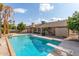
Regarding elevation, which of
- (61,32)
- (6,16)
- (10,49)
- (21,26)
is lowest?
(10,49)

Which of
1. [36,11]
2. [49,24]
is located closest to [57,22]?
[49,24]

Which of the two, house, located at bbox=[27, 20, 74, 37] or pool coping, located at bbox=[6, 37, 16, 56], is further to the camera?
house, located at bbox=[27, 20, 74, 37]

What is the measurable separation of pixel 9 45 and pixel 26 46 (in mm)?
543

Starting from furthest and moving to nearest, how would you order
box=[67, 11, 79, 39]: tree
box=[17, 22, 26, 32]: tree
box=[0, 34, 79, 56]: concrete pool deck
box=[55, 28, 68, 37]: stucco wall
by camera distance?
box=[55, 28, 68, 37]: stucco wall
box=[17, 22, 26, 32]: tree
box=[67, 11, 79, 39]: tree
box=[0, 34, 79, 56]: concrete pool deck

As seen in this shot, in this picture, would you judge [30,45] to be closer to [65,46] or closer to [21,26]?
[21,26]

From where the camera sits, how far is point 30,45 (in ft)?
20.3

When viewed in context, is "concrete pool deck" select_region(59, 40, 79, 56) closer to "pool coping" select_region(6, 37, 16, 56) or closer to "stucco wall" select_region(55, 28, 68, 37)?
"stucco wall" select_region(55, 28, 68, 37)

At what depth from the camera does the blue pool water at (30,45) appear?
5781 mm

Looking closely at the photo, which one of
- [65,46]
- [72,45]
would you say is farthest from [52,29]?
[72,45]

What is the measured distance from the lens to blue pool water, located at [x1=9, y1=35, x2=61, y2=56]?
5.78 metres

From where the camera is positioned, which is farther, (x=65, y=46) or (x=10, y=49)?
(x=65, y=46)

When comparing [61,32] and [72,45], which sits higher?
[61,32]

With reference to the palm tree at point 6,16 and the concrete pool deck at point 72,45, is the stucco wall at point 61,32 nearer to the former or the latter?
the concrete pool deck at point 72,45

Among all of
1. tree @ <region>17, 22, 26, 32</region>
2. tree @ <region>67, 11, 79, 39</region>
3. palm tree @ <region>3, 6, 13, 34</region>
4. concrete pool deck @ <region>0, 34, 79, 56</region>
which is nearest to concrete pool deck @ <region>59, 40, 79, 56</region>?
concrete pool deck @ <region>0, 34, 79, 56</region>
